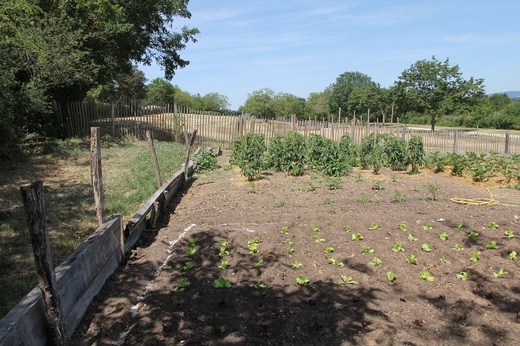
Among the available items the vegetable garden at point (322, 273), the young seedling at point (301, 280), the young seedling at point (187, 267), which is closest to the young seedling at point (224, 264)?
the vegetable garden at point (322, 273)

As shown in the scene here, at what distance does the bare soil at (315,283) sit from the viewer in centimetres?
327

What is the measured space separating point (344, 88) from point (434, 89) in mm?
48902

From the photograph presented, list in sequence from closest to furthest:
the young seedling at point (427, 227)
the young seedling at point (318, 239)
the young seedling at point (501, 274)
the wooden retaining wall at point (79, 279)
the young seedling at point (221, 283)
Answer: the wooden retaining wall at point (79, 279), the young seedling at point (221, 283), the young seedling at point (501, 274), the young seedling at point (318, 239), the young seedling at point (427, 227)

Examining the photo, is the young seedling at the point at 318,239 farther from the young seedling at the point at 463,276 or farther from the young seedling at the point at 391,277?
the young seedling at the point at 463,276

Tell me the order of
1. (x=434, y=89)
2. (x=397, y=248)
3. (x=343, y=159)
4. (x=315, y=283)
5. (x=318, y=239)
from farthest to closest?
(x=434, y=89)
(x=343, y=159)
(x=318, y=239)
(x=397, y=248)
(x=315, y=283)

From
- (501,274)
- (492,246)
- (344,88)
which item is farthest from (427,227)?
(344,88)

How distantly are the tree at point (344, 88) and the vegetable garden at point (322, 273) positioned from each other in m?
68.1

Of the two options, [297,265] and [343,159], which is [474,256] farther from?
[343,159]

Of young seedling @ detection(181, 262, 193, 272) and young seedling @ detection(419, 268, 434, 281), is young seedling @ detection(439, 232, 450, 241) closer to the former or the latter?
young seedling @ detection(419, 268, 434, 281)

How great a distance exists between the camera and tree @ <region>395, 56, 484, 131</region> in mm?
35250

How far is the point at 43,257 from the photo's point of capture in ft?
9.22

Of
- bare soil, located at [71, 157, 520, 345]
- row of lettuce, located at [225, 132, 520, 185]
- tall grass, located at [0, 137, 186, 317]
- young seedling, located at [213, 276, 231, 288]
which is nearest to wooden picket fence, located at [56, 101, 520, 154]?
tall grass, located at [0, 137, 186, 317]

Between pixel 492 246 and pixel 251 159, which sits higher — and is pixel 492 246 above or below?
below

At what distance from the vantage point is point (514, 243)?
5.19 meters
